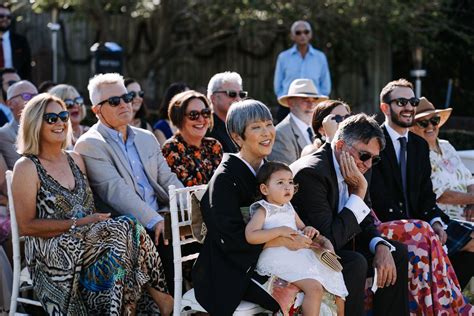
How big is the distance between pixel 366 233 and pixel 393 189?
735mm

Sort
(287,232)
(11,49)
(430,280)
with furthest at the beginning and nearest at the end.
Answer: (11,49)
(430,280)
(287,232)

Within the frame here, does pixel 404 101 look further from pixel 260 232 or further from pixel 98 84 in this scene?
pixel 98 84

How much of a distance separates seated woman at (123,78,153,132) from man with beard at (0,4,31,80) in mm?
2630

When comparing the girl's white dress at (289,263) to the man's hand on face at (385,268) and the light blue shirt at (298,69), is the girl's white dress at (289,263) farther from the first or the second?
the light blue shirt at (298,69)

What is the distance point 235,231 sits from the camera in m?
4.55

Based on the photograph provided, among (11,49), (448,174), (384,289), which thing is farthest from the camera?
(11,49)

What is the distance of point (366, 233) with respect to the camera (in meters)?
5.18

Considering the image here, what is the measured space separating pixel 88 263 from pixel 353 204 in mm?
1559

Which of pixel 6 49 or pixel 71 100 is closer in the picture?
pixel 71 100

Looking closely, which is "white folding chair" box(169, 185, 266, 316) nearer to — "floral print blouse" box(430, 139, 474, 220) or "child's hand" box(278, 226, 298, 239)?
"child's hand" box(278, 226, 298, 239)

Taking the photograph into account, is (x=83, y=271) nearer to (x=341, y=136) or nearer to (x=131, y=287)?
(x=131, y=287)

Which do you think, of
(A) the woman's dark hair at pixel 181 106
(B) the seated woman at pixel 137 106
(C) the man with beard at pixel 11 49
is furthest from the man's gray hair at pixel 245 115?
(C) the man with beard at pixel 11 49

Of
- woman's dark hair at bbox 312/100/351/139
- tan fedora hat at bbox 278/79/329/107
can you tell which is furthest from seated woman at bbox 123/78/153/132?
woman's dark hair at bbox 312/100/351/139

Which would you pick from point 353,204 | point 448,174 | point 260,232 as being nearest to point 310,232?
point 260,232
